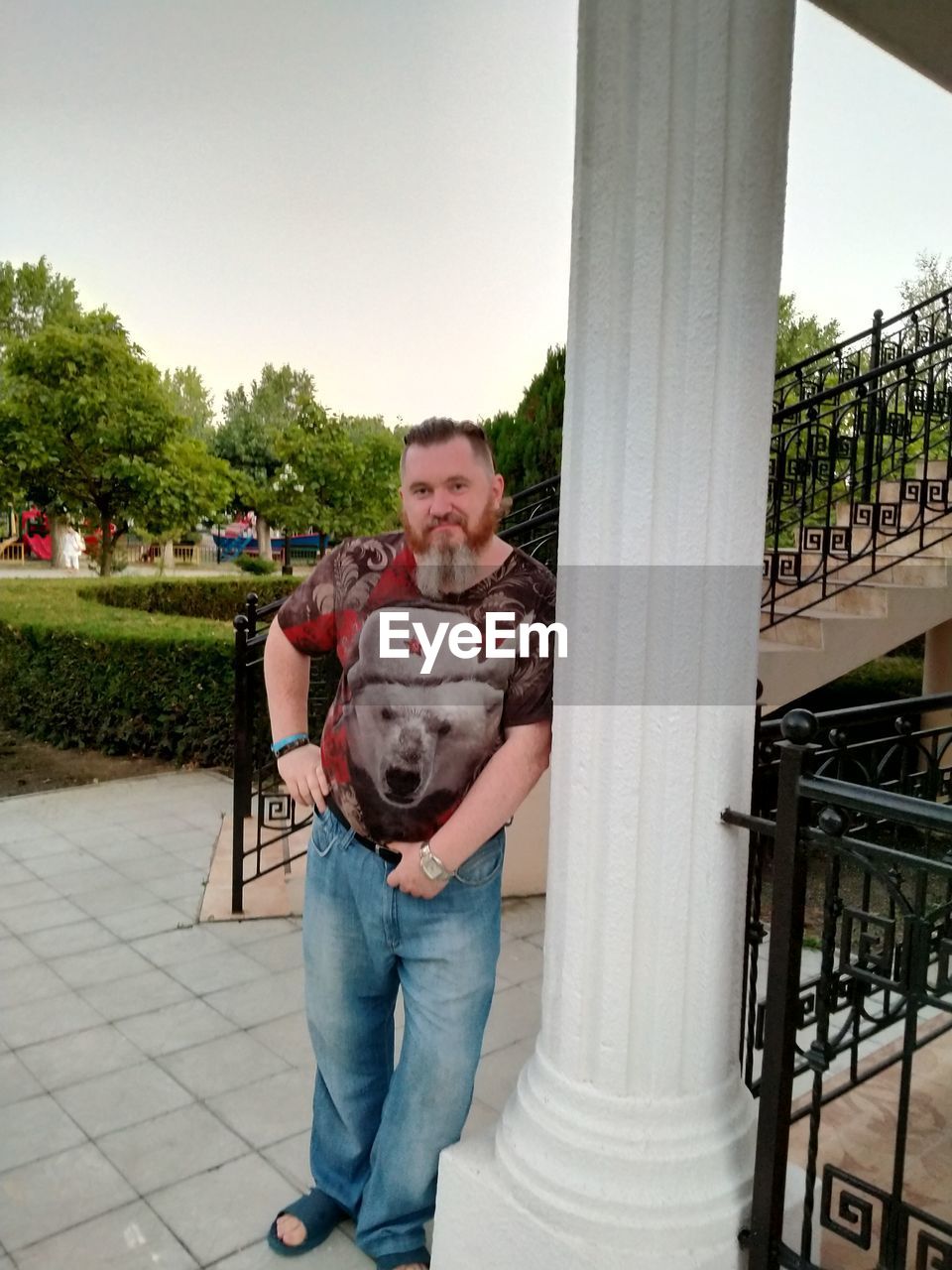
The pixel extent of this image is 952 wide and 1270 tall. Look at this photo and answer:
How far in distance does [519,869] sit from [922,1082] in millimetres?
2074

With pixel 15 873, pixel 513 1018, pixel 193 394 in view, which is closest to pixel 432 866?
pixel 513 1018

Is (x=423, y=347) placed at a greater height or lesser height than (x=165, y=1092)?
greater

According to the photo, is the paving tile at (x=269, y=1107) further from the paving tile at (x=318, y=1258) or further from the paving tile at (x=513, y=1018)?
the paving tile at (x=513, y=1018)

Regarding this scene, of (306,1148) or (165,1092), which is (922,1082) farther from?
(165,1092)

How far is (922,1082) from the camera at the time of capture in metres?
2.85

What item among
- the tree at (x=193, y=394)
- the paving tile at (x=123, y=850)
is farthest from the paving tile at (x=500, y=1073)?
the tree at (x=193, y=394)

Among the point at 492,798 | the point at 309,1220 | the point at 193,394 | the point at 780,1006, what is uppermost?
the point at 193,394

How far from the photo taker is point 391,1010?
2.24m

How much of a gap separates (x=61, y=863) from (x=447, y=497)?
406 centimetres

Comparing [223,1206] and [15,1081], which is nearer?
[223,1206]

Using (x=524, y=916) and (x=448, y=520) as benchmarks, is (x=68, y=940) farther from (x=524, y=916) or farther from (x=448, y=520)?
(x=448, y=520)

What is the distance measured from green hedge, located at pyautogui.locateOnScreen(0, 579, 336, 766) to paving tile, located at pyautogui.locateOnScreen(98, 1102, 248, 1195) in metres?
3.81

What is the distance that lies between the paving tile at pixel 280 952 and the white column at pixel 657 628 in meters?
2.12

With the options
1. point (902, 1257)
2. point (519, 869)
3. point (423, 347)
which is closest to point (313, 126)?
point (423, 347)
